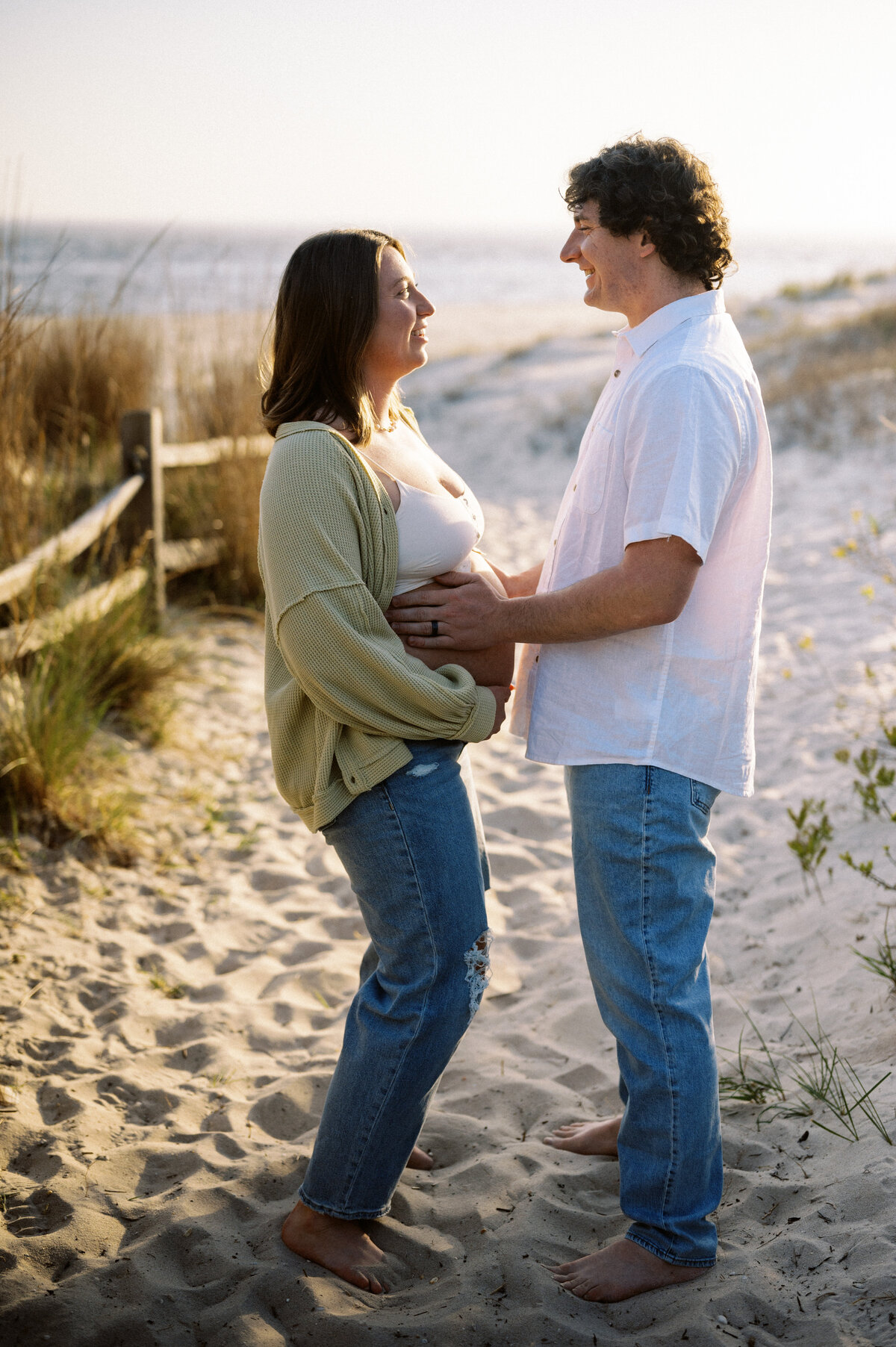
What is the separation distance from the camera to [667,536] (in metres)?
1.86

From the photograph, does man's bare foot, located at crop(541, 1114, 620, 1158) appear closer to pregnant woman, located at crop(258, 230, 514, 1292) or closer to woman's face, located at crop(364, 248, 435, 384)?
pregnant woman, located at crop(258, 230, 514, 1292)

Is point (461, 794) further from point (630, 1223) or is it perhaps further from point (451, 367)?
point (451, 367)

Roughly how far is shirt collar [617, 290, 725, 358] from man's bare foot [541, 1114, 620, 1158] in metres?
1.87

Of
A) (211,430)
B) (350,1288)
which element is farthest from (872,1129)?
(211,430)

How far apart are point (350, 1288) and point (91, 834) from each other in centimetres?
232

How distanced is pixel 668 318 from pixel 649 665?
2.23 ft

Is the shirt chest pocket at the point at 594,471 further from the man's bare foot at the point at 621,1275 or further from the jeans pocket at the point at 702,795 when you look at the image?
the man's bare foot at the point at 621,1275

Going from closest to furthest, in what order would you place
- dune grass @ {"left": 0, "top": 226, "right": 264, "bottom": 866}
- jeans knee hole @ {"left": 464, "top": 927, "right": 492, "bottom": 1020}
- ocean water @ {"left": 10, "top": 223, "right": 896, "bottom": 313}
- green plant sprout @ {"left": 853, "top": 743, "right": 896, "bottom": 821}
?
jeans knee hole @ {"left": 464, "top": 927, "right": 492, "bottom": 1020} → green plant sprout @ {"left": 853, "top": 743, "right": 896, "bottom": 821} → dune grass @ {"left": 0, "top": 226, "right": 264, "bottom": 866} → ocean water @ {"left": 10, "top": 223, "right": 896, "bottom": 313}

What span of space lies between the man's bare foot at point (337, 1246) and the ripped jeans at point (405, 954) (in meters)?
0.11

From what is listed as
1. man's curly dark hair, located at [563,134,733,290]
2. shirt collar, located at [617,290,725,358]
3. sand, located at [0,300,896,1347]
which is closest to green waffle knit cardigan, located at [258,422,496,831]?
shirt collar, located at [617,290,725,358]

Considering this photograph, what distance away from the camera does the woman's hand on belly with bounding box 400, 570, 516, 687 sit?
206cm

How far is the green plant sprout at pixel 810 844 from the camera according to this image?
3.39 meters

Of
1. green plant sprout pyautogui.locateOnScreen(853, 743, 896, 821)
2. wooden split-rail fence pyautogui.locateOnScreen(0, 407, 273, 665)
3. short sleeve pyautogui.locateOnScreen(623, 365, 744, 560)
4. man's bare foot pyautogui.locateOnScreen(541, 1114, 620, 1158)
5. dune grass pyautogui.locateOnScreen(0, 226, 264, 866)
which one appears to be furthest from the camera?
wooden split-rail fence pyautogui.locateOnScreen(0, 407, 273, 665)

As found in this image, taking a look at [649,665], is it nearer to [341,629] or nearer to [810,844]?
[341,629]
